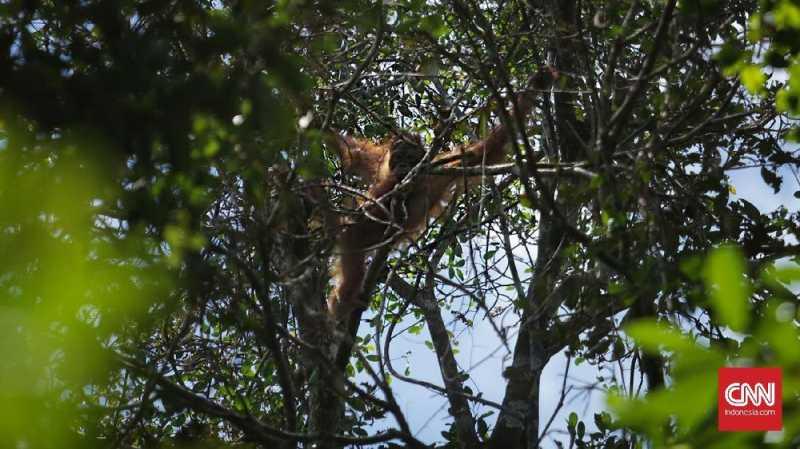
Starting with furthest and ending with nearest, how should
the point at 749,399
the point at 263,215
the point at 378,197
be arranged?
the point at 378,197, the point at 263,215, the point at 749,399

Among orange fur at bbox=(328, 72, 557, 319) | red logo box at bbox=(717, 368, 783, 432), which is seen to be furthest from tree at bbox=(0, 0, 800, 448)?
orange fur at bbox=(328, 72, 557, 319)

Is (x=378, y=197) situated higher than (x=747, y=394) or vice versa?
(x=378, y=197)

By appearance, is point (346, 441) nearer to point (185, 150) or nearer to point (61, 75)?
point (185, 150)

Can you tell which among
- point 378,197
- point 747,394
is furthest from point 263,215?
point 378,197

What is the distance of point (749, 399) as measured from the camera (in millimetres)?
1557

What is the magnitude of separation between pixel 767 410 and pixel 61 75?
181 centimetres

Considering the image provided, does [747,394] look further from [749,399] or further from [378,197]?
[378,197]

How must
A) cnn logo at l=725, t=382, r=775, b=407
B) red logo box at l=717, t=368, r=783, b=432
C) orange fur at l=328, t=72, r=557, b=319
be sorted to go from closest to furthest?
1. red logo box at l=717, t=368, r=783, b=432
2. cnn logo at l=725, t=382, r=775, b=407
3. orange fur at l=328, t=72, r=557, b=319

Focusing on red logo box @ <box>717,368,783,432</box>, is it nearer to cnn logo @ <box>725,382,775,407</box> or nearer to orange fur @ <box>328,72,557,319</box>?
cnn logo @ <box>725,382,775,407</box>

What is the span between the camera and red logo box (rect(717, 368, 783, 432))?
1.21 meters

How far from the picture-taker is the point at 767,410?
140cm

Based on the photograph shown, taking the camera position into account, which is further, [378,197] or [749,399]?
[378,197]

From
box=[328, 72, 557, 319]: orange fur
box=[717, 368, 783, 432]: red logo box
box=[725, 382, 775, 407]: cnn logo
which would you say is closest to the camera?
box=[717, 368, 783, 432]: red logo box

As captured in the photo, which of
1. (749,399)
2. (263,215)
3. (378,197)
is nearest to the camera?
(749,399)
